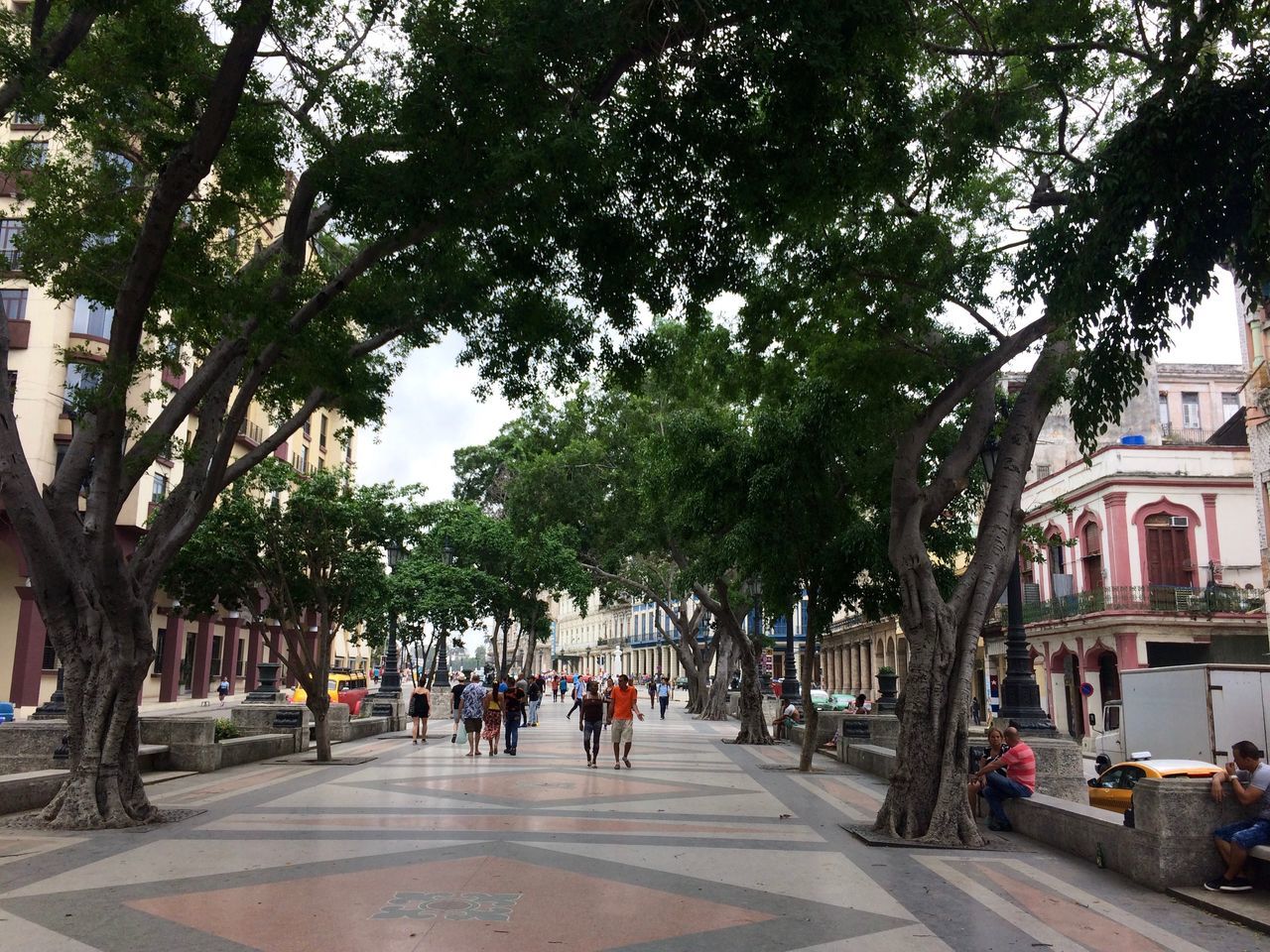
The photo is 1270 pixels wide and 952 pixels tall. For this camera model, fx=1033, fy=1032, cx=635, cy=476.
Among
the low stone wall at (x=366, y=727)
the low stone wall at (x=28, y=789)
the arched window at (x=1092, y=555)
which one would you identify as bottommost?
the low stone wall at (x=366, y=727)

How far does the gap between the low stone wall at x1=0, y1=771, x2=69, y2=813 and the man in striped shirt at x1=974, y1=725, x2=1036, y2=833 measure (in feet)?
33.7

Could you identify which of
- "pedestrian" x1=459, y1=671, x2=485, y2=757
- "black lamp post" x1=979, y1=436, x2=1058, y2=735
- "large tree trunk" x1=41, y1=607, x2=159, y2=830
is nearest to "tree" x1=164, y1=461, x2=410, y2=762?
"pedestrian" x1=459, y1=671, x2=485, y2=757

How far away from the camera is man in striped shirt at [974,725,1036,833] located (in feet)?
37.2

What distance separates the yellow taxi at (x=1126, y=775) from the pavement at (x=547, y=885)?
9.71 feet

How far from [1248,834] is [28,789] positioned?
469 inches

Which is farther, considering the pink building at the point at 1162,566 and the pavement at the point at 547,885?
the pink building at the point at 1162,566

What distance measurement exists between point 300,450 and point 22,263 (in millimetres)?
37226

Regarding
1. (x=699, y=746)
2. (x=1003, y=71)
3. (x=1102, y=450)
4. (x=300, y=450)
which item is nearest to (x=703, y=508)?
(x=699, y=746)

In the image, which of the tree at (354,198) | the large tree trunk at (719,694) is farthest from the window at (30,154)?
the large tree trunk at (719,694)

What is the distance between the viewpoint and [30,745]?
14.2 meters

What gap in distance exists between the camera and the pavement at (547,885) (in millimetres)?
6484

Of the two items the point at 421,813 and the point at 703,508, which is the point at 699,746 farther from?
the point at 421,813

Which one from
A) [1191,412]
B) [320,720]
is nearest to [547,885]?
[320,720]

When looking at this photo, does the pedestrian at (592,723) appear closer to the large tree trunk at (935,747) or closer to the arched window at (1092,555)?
the large tree trunk at (935,747)
